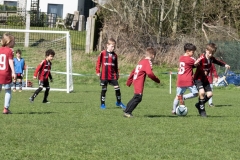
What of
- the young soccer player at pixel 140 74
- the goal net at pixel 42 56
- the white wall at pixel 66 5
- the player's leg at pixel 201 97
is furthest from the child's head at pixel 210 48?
the white wall at pixel 66 5

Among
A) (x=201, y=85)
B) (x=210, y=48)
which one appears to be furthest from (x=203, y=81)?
(x=210, y=48)

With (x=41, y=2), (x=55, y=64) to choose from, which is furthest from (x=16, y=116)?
(x=41, y=2)

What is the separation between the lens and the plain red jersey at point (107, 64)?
50.8 ft

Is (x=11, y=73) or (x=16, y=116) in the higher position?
(x=11, y=73)

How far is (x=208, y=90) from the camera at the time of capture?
45.2 feet

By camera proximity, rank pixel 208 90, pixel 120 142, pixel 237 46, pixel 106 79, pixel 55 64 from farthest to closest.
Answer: pixel 237 46, pixel 55 64, pixel 106 79, pixel 208 90, pixel 120 142

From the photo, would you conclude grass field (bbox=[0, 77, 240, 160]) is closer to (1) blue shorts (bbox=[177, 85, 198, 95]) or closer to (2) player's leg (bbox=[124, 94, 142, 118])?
(2) player's leg (bbox=[124, 94, 142, 118])

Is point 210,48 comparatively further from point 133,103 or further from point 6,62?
point 6,62

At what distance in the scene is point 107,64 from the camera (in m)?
15.5

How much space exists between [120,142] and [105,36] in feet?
87.9

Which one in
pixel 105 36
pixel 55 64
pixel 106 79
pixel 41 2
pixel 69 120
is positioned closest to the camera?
pixel 69 120

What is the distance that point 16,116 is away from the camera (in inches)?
484

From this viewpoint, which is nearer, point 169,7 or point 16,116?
point 16,116

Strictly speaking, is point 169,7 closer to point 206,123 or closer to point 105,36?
point 105,36
